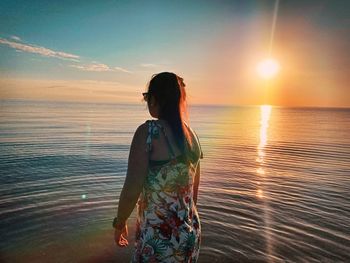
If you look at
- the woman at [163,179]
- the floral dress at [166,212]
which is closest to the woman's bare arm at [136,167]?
the woman at [163,179]

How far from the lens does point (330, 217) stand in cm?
967

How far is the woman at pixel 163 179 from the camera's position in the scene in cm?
284

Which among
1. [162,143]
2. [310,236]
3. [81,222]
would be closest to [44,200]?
[81,222]

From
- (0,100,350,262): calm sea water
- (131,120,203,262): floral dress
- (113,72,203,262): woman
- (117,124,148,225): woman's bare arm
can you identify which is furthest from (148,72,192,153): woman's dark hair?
(0,100,350,262): calm sea water

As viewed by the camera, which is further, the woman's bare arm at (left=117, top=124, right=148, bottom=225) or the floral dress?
the floral dress

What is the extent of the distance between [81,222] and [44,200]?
2.24 m

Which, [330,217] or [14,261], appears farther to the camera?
[330,217]

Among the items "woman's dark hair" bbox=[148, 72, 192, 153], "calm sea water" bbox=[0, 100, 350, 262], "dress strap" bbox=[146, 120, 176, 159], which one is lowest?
"calm sea water" bbox=[0, 100, 350, 262]

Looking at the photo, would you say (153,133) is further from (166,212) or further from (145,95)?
(166,212)

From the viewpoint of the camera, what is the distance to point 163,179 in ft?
9.59

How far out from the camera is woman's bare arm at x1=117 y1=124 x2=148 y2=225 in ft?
9.16

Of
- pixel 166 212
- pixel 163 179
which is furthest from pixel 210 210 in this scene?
pixel 163 179

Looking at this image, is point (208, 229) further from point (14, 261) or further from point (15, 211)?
point (15, 211)

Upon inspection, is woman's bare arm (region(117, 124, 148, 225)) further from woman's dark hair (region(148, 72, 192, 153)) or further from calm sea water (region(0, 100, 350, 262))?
calm sea water (region(0, 100, 350, 262))
